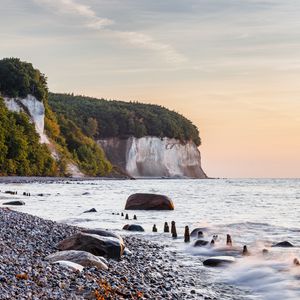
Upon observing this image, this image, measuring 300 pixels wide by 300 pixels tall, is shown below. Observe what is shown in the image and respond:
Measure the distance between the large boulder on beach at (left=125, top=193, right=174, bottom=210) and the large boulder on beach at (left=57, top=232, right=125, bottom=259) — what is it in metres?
19.1

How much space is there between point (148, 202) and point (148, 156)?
13713 centimetres

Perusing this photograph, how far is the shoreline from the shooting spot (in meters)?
8.95

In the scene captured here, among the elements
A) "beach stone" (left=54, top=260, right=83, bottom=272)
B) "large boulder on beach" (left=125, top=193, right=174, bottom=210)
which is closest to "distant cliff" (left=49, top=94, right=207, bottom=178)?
"large boulder on beach" (left=125, top=193, right=174, bottom=210)

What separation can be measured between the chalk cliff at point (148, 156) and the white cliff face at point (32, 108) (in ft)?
188

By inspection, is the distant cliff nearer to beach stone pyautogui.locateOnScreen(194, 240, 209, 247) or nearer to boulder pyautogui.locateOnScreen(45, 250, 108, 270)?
beach stone pyautogui.locateOnScreen(194, 240, 209, 247)

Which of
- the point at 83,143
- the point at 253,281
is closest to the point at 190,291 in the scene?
the point at 253,281

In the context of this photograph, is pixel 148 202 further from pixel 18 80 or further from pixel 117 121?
pixel 117 121

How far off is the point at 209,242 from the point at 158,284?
796 cm

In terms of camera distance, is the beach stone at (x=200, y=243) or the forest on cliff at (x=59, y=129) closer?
the beach stone at (x=200, y=243)

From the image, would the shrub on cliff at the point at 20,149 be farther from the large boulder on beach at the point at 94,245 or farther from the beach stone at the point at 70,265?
the beach stone at the point at 70,265

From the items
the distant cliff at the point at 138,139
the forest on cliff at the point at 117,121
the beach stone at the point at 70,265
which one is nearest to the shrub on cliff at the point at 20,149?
the forest on cliff at the point at 117,121

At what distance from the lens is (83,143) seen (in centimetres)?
13288

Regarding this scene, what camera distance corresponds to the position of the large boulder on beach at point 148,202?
3334 centimetres

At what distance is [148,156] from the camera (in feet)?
559
